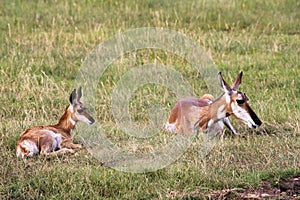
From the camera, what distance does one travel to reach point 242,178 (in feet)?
23.5

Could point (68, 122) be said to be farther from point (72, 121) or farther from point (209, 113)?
point (209, 113)

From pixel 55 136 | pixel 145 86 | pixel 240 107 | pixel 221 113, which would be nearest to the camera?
pixel 55 136

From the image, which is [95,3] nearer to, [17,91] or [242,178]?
[17,91]

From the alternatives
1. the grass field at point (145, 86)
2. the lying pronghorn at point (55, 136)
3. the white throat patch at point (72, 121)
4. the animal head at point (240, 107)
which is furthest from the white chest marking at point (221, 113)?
the white throat patch at point (72, 121)

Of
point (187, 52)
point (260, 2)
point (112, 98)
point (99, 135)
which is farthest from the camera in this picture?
point (260, 2)

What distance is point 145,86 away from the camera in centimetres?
1159

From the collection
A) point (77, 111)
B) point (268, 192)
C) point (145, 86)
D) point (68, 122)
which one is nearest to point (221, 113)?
point (77, 111)

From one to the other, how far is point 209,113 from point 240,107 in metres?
0.53

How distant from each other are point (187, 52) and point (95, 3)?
394 centimetres

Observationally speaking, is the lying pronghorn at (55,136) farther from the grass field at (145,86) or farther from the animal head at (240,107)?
the animal head at (240,107)

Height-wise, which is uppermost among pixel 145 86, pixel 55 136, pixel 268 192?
pixel 268 192

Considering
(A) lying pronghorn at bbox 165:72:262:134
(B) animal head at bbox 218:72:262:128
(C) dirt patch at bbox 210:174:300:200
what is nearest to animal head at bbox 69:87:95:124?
(A) lying pronghorn at bbox 165:72:262:134

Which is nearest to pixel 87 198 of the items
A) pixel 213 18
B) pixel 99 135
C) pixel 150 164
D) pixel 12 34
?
pixel 150 164

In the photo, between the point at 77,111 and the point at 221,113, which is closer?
the point at 77,111
